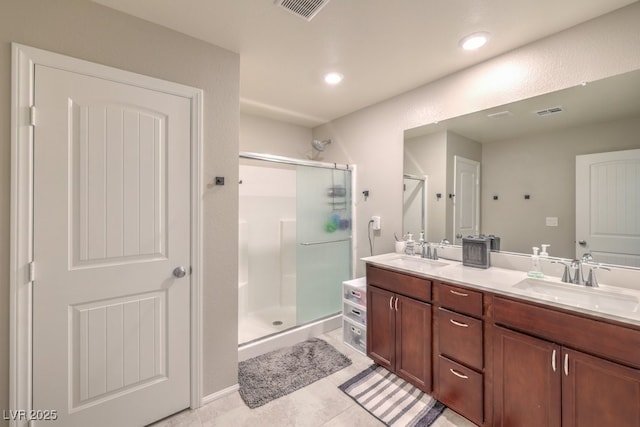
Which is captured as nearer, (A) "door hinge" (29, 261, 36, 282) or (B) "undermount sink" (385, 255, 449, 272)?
(A) "door hinge" (29, 261, 36, 282)

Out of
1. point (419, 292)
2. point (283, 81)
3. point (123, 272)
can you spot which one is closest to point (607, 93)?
point (419, 292)

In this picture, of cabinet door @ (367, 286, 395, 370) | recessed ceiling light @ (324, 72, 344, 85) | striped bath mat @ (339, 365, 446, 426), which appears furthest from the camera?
recessed ceiling light @ (324, 72, 344, 85)

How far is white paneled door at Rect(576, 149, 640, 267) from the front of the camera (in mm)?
1553

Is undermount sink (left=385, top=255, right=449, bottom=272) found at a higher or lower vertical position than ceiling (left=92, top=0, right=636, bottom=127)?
lower

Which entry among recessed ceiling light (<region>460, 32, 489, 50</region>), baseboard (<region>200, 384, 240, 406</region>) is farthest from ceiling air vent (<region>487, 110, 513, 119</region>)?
baseboard (<region>200, 384, 240, 406</region>)

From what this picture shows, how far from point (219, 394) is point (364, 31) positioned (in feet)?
8.76

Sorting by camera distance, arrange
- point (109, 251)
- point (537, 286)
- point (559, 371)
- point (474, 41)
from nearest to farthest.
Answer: point (559, 371) → point (109, 251) → point (537, 286) → point (474, 41)

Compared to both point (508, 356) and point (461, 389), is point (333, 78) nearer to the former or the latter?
point (508, 356)

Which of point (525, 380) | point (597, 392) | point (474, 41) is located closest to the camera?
point (597, 392)

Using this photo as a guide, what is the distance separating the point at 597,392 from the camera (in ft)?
4.01

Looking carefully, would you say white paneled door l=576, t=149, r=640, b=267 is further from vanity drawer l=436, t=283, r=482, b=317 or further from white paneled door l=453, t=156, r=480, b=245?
vanity drawer l=436, t=283, r=482, b=317

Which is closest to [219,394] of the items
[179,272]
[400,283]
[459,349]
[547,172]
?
[179,272]

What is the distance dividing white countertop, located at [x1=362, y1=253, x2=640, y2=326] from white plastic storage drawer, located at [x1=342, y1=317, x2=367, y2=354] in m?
0.76

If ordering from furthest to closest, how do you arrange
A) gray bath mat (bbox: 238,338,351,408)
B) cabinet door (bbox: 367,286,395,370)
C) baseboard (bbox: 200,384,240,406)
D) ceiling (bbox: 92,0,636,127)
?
1. cabinet door (bbox: 367,286,395,370)
2. gray bath mat (bbox: 238,338,351,408)
3. baseboard (bbox: 200,384,240,406)
4. ceiling (bbox: 92,0,636,127)
